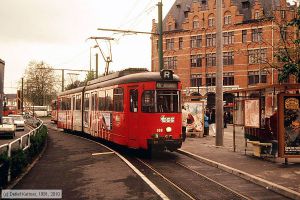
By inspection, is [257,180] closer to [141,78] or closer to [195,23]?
[141,78]

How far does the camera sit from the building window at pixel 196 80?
59500 mm

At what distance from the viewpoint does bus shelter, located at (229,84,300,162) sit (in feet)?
40.7

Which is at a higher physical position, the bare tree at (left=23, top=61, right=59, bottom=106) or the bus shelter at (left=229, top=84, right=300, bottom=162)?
the bare tree at (left=23, top=61, right=59, bottom=106)

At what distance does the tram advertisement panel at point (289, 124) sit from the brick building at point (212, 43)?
4104cm

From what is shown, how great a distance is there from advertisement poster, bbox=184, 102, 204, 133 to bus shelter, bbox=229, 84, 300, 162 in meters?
7.04

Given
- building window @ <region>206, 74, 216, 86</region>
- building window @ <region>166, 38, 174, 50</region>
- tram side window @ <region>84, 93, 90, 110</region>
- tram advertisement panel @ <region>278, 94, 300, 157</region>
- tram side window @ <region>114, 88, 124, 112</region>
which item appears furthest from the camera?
building window @ <region>166, 38, 174, 50</region>

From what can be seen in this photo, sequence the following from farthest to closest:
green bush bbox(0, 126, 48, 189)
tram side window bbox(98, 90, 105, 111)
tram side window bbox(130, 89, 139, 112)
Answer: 1. tram side window bbox(98, 90, 105, 111)
2. tram side window bbox(130, 89, 139, 112)
3. green bush bbox(0, 126, 48, 189)

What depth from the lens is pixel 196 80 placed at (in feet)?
197

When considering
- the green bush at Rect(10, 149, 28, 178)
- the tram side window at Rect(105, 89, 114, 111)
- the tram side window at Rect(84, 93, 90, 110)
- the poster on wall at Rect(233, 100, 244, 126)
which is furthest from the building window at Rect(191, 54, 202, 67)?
the green bush at Rect(10, 149, 28, 178)

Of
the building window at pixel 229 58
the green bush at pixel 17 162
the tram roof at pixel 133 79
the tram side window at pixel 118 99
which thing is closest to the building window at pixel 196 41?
the building window at pixel 229 58

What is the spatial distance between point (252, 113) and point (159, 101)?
3625 mm

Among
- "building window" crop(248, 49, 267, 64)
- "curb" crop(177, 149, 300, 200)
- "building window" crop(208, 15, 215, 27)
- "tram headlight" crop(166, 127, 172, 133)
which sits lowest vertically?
"curb" crop(177, 149, 300, 200)

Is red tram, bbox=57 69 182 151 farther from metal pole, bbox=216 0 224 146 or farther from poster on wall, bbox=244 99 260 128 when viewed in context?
metal pole, bbox=216 0 224 146

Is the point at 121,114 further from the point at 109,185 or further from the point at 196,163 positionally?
the point at 109,185
